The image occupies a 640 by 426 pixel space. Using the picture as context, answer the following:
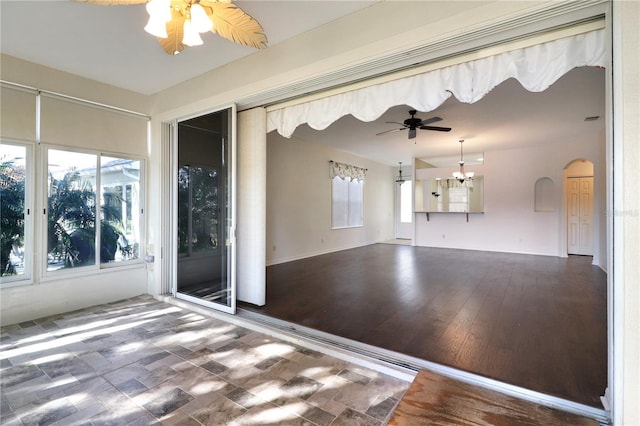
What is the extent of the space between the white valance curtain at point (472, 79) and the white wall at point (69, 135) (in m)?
2.73

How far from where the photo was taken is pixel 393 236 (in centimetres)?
1145

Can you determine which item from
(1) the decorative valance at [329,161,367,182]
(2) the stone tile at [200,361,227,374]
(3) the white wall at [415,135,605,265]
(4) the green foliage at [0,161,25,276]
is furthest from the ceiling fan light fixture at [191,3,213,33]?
(3) the white wall at [415,135,605,265]

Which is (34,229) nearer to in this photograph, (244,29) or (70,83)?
(70,83)

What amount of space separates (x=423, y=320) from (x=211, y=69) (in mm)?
3657

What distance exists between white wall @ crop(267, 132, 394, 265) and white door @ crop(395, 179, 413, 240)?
2922 mm

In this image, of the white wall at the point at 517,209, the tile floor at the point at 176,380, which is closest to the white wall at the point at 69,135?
the tile floor at the point at 176,380

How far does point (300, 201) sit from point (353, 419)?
539 cm

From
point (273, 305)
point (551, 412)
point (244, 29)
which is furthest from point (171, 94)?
point (551, 412)

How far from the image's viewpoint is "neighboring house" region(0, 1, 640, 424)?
1.50 m

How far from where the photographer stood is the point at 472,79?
7.15 feet

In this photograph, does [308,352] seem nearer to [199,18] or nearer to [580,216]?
[199,18]

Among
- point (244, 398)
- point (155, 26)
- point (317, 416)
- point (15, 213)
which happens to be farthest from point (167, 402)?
point (15, 213)

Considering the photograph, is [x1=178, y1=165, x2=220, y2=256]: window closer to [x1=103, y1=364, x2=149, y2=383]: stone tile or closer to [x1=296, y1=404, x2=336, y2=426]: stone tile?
[x1=103, y1=364, x2=149, y2=383]: stone tile

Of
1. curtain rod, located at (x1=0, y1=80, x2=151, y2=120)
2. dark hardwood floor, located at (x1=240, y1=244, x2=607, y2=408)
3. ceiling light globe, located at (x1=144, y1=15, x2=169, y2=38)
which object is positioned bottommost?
dark hardwood floor, located at (x1=240, y1=244, x2=607, y2=408)
